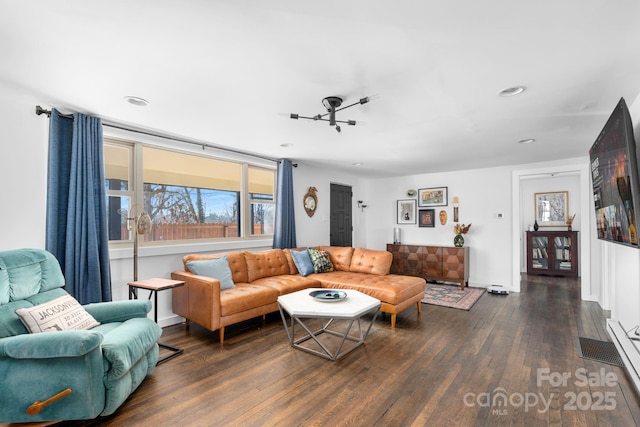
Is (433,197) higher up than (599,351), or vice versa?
(433,197)

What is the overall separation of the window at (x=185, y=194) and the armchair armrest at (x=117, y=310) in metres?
1.21

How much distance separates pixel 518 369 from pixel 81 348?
3.19m

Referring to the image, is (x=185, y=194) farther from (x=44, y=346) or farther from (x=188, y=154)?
(x=44, y=346)

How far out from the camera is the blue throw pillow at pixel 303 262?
4504 millimetres

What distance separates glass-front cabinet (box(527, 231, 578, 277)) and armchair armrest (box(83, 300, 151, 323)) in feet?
25.0

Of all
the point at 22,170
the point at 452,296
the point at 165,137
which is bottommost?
the point at 452,296

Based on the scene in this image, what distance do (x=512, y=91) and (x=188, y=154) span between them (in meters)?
3.75

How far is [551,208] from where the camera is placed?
6875 millimetres

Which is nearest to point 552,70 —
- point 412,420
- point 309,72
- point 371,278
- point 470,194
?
point 309,72

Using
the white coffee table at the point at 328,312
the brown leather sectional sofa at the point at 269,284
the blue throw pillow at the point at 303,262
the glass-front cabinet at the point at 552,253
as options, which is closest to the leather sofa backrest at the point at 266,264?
the brown leather sectional sofa at the point at 269,284

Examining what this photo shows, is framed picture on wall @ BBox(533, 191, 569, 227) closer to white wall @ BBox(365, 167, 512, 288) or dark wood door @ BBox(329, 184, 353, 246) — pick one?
white wall @ BBox(365, 167, 512, 288)

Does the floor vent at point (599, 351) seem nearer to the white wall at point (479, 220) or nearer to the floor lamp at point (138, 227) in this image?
the white wall at point (479, 220)

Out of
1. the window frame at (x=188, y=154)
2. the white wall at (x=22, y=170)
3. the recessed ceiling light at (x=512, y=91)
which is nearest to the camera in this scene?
the recessed ceiling light at (x=512, y=91)

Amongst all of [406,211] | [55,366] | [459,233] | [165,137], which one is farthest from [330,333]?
[406,211]
